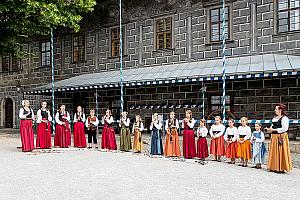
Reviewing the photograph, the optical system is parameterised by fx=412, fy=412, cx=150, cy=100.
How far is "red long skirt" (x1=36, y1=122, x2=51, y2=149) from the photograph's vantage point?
13.9m

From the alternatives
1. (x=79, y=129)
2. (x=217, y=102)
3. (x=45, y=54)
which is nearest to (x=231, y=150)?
(x=79, y=129)

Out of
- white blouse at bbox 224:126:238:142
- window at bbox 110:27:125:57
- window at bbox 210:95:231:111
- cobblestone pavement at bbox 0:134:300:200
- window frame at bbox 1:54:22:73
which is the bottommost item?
cobblestone pavement at bbox 0:134:300:200

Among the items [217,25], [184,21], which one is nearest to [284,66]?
[217,25]

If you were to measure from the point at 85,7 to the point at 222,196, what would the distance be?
47.5ft

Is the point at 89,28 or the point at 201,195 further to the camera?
the point at 89,28

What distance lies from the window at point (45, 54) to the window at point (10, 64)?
2.51 m

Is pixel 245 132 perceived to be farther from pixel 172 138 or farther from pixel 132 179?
pixel 132 179

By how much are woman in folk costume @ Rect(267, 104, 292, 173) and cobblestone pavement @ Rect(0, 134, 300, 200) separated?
0.90ft

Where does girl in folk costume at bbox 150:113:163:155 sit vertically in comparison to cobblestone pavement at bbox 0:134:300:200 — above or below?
above

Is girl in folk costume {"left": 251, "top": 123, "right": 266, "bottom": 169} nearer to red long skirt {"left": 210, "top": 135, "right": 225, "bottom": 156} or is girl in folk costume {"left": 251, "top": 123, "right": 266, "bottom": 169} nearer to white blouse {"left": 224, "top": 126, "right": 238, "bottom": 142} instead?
Result: white blouse {"left": 224, "top": 126, "right": 238, "bottom": 142}

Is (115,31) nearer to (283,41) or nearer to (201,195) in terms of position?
(283,41)

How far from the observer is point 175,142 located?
12.2m

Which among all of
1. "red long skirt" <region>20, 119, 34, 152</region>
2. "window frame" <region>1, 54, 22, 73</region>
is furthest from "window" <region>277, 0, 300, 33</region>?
"window frame" <region>1, 54, 22, 73</region>

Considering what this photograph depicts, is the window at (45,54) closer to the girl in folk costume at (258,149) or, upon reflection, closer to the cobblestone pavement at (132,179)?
the cobblestone pavement at (132,179)
